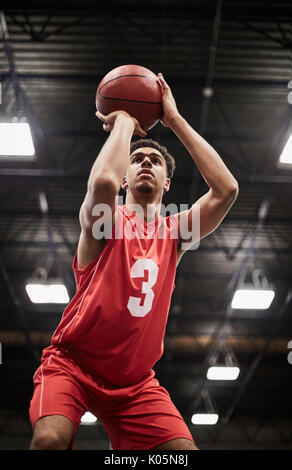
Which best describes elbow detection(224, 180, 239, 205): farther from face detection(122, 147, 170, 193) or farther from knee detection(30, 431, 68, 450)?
knee detection(30, 431, 68, 450)

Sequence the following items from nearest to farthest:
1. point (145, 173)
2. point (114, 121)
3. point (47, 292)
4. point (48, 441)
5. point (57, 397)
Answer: point (48, 441)
point (57, 397)
point (114, 121)
point (145, 173)
point (47, 292)

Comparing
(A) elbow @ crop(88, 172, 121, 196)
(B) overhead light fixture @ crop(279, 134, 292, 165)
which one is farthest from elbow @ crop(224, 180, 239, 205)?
(B) overhead light fixture @ crop(279, 134, 292, 165)

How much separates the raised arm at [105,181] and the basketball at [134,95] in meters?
0.26

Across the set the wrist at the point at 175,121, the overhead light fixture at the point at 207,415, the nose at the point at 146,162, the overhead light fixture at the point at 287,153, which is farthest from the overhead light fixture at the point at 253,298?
the wrist at the point at 175,121

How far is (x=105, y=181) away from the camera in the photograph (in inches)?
70.8

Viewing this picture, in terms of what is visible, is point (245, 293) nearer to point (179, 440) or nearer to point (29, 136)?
point (29, 136)

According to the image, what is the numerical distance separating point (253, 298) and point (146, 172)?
789 centimetres

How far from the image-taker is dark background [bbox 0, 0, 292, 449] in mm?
6156

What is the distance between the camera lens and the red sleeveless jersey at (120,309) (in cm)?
196

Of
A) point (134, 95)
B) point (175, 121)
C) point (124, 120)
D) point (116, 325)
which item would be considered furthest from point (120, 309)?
point (134, 95)

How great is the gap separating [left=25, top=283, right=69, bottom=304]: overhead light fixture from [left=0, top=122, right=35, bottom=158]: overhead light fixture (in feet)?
12.6

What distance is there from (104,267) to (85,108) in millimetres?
5819

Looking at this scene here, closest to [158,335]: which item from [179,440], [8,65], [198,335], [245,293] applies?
[179,440]

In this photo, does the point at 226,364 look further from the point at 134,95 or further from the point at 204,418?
the point at 134,95
